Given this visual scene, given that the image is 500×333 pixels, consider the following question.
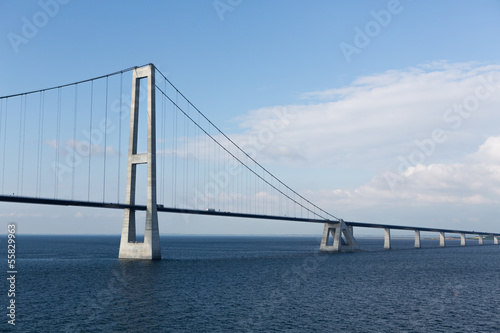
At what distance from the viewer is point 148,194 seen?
68438 mm

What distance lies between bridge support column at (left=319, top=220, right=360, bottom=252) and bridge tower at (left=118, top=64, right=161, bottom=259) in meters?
57.9

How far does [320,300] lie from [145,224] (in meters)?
36.3

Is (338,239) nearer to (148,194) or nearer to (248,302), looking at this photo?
(148,194)

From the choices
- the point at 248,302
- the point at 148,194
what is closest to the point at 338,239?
the point at 148,194

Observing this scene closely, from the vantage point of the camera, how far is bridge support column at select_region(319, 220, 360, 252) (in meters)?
117

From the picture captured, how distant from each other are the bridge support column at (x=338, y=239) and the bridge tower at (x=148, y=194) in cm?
5785

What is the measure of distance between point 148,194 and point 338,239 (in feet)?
206

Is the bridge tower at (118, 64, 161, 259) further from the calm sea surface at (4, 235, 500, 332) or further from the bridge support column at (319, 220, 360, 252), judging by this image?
the bridge support column at (319, 220, 360, 252)

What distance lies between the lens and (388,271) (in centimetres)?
6675

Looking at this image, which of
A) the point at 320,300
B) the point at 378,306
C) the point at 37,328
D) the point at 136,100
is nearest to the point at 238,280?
the point at 320,300

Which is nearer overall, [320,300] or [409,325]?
[409,325]

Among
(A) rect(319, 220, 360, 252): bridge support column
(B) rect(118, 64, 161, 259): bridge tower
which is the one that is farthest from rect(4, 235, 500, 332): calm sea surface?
(A) rect(319, 220, 360, 252): bridge support column

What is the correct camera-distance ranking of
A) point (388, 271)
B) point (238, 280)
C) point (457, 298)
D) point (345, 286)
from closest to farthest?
1. point (457, 298)
2. point (345, 286)
3. point (238, 280)
4. point (388, 271)

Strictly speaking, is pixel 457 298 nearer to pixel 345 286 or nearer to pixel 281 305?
pixel 345 286
